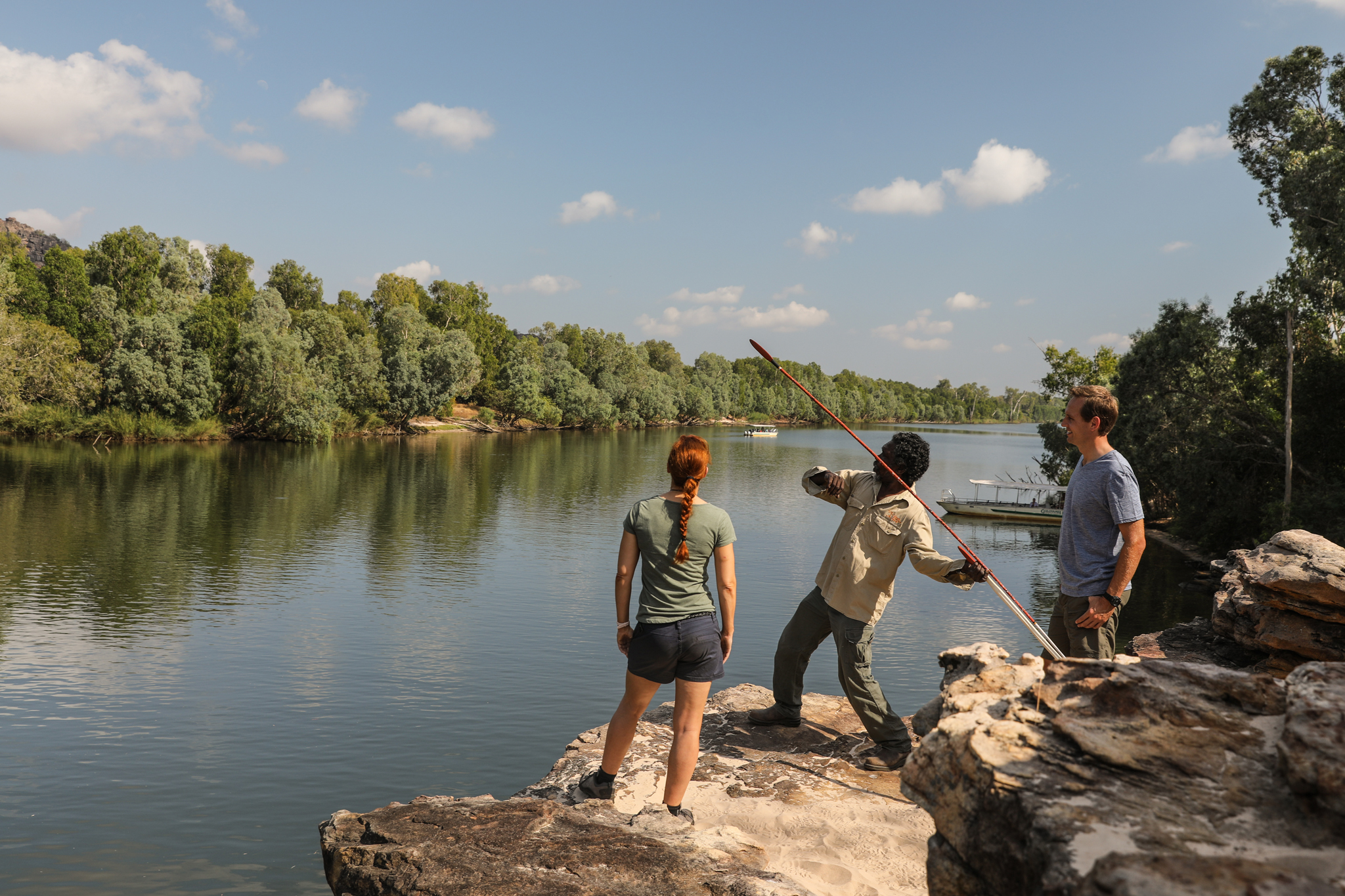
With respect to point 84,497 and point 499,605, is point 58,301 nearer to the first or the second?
point 84,497

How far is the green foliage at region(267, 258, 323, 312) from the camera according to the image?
89312mm

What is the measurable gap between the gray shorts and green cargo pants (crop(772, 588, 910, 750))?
3.76 feet

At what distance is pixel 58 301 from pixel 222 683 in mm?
51361

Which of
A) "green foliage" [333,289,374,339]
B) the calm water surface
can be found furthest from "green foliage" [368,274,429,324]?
the calm water surface

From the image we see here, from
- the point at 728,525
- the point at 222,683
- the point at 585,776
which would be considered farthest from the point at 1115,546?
the point at 222,683

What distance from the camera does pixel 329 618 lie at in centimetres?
1399

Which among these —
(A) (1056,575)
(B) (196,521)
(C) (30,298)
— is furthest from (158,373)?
(A) (1056,575)

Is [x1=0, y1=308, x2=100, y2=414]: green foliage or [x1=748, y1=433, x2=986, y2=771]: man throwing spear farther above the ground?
[x1=0, y1=308, x2=100, y2=414]: green foliage

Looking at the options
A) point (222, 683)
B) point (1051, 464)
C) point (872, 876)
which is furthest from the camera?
point (1051, 464)

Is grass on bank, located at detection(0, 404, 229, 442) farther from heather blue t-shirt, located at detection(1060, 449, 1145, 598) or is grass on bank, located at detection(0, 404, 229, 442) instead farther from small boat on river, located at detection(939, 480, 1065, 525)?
heather blue t-shirt, located at detection(1060, 449, 1145, 598)

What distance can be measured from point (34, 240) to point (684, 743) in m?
201

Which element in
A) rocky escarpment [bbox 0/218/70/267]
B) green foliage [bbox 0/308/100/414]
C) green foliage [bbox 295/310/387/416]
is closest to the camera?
green foliage [bbox 0/308/100/414]

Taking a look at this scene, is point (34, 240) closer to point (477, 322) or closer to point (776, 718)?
point (477, 322)

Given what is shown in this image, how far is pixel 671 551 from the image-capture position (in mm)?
4566
